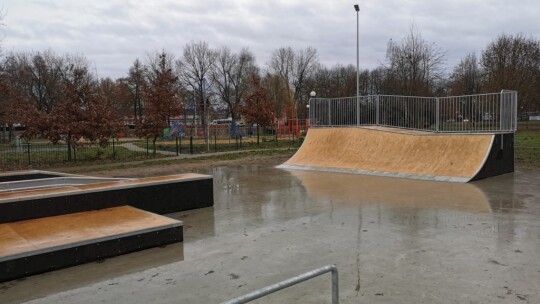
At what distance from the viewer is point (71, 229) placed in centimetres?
611

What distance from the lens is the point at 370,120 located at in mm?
20719

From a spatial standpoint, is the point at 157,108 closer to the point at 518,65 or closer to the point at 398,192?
the point at 398,192

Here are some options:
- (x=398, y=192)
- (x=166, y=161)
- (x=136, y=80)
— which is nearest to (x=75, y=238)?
(x=398, y=192)

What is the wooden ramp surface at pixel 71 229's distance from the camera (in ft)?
17.4

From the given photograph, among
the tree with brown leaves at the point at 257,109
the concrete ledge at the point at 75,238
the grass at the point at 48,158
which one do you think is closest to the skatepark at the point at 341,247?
the concrete ledge at the point at 75,238

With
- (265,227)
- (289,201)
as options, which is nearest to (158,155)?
(289,201)

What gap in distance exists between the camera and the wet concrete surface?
4406mm

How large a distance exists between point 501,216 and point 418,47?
1103 inches

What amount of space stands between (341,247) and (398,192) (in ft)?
17.3

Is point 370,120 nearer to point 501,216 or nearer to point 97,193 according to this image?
point 501,216

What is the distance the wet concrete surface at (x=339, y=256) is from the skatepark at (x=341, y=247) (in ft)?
0.05

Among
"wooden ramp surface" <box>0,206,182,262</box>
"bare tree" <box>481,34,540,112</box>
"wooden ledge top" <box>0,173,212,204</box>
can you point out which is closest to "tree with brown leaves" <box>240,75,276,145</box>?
"bare tree" <box>481,34,540,112</box>

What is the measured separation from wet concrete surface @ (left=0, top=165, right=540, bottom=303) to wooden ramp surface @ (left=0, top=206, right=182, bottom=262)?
339 millimetres

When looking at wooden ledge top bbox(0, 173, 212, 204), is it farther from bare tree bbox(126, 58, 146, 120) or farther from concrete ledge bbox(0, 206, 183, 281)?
bare tree bbox(126, 58, 146, 120)
